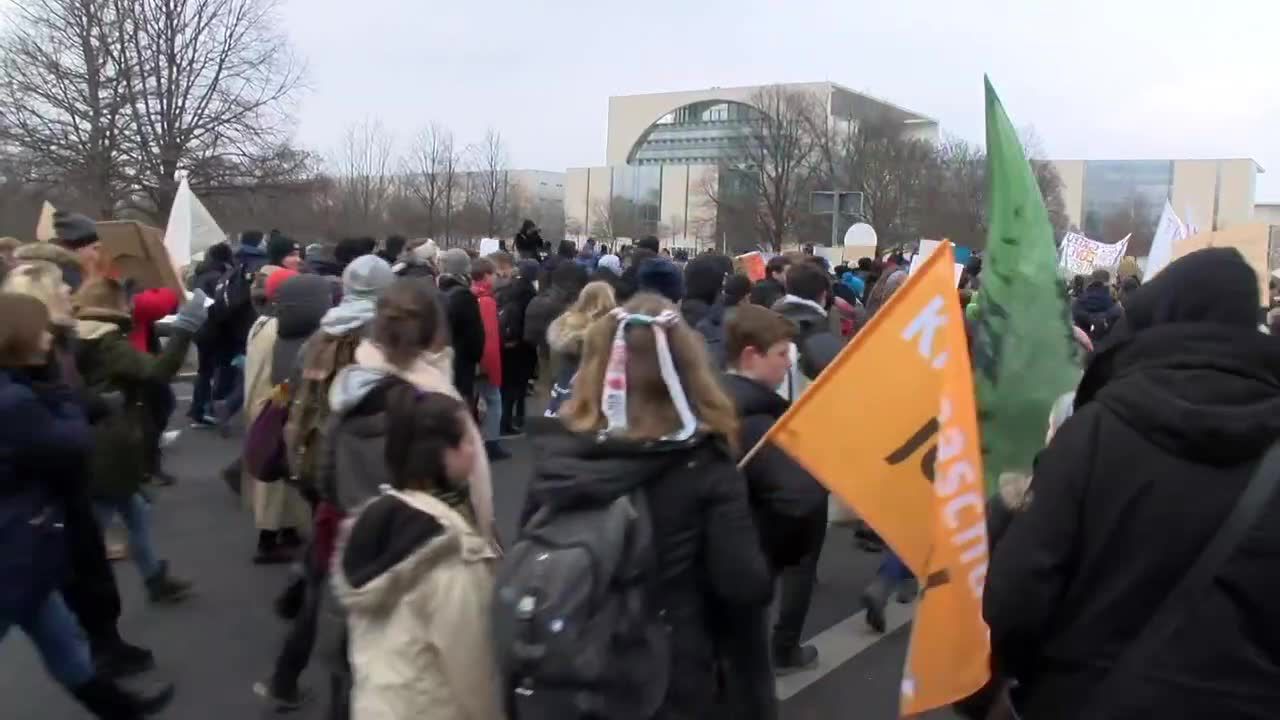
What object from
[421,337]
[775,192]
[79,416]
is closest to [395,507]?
[421,337]

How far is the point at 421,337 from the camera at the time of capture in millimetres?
3775

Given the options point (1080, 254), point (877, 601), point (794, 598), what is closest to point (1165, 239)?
point (877, 601)

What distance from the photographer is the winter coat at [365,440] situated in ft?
11.6

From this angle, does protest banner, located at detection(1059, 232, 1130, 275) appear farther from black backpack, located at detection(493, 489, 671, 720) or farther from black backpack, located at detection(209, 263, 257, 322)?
black backpack, located at detection(493, 489, 671, 720)

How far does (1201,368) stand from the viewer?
7.14 ft

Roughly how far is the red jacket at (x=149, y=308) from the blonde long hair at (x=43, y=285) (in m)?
1.64

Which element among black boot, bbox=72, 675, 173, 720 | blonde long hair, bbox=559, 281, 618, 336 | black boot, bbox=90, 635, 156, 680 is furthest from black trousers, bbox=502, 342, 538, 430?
black boot, bbox=72, 675, 173, 720

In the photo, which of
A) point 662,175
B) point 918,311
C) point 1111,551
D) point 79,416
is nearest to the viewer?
point 1111,551

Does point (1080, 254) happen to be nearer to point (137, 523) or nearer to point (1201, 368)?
point (137, 523)

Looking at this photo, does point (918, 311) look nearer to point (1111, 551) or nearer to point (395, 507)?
point (1111, 551)

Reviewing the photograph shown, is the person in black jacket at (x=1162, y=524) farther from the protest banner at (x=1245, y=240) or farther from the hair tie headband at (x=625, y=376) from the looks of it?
the protest banner at (x=1245, y=240)

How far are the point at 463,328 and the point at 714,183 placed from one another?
192 ft

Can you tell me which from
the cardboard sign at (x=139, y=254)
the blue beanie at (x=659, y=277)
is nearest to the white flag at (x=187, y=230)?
the cardboard sign at (x=139, y=254)

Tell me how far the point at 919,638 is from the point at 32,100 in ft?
95.4
